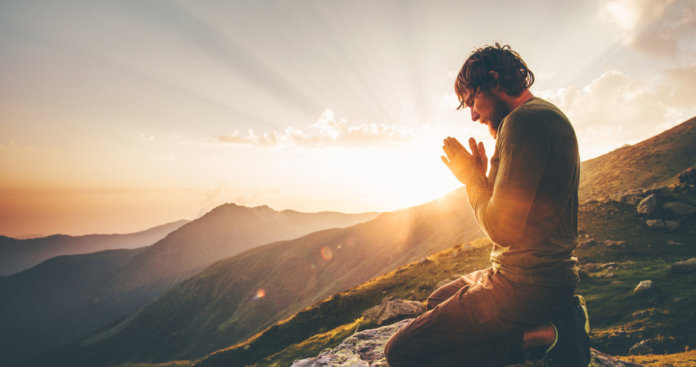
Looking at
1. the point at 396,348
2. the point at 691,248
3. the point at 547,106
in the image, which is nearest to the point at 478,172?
the point at 547,106

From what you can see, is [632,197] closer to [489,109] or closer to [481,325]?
[489,109]

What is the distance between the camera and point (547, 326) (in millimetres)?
3262

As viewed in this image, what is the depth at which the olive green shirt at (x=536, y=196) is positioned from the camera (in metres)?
2.66

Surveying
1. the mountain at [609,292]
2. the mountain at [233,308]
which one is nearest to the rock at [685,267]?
the mountain at [609,292]

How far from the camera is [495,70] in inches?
132

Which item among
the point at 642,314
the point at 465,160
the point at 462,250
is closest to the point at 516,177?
the point at 465,160

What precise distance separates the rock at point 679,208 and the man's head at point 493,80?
113ft

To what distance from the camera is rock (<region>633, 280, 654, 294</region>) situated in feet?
49.4

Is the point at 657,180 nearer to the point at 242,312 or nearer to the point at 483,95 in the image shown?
the point at 483,95

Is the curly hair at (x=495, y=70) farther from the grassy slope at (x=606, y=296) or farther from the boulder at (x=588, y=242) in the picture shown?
the boulder at (x=588, y=242)

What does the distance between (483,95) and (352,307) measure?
84.4 feet

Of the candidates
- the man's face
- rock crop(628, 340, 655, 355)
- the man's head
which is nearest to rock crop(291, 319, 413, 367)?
the man's face

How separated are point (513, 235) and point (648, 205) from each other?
3554 cm

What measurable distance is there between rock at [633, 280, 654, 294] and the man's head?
19.5 meters
